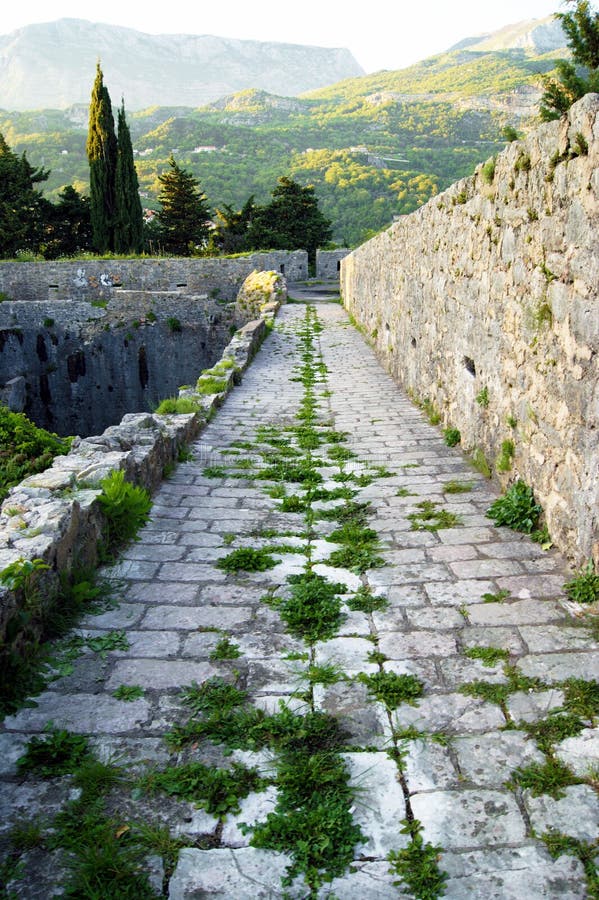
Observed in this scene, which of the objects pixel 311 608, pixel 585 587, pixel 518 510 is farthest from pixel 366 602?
pixel 518 510

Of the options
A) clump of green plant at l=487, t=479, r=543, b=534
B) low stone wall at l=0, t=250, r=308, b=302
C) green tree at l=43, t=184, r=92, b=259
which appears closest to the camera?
clump of green plant at l=487, t=479, r=543, b=534

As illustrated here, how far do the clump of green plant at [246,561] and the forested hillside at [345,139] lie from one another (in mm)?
40986

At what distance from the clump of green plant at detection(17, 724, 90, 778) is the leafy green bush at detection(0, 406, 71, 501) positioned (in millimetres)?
3917

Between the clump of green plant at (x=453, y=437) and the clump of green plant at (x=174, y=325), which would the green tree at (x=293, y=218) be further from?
the clump of green plant at (x=453, y=437)

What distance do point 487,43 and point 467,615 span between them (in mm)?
225739

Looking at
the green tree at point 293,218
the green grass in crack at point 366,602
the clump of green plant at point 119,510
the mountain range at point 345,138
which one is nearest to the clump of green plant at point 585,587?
the green grass in crack at point 366,602

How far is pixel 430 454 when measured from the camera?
21.4 ft

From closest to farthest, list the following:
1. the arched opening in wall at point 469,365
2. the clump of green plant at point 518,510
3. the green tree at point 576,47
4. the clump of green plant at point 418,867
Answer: the clump of green plant at point 418,867, the clump of green plant at point 518,510, the arched opening in wall at point 469,365, the green tree at point 576,47

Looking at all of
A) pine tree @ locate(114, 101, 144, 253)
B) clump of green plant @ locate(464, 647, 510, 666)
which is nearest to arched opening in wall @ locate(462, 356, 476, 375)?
clump of green plant @ locate(464, 647, 510, 666)

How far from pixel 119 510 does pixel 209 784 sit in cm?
232

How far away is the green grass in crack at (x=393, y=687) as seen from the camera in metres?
2.85

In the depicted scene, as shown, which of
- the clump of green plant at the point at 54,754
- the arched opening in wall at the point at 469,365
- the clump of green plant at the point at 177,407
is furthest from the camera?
the clump of green plant at the point at 177,407

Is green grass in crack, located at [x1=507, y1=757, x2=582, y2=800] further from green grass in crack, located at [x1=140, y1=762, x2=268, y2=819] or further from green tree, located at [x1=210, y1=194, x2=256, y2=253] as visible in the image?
green tree, located at [x1=210, y1=194, x2=256, y2=253]

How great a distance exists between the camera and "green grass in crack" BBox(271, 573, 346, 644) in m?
3.42
